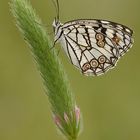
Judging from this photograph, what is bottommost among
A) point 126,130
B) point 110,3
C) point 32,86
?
point 126,130

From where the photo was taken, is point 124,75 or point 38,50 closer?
point 38,50

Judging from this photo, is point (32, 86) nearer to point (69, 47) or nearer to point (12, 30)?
point (12, 30)

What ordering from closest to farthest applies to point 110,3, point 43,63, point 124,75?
1. point 43,63
2. point 124,75
3. point 110,3

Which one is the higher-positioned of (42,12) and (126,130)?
(42,12)

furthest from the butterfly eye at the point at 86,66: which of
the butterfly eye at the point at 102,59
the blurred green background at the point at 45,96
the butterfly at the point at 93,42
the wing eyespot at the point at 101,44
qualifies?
the blurred green background at the point at 45,96

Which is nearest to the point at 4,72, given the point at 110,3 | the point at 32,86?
the point at 32,86

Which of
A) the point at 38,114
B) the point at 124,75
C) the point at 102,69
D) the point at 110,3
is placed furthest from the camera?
the point at 110,3

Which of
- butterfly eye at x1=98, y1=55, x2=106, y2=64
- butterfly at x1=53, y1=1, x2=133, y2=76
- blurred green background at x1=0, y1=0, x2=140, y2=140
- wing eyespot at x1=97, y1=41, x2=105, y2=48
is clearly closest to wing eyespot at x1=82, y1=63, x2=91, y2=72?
butterfly at x1=53, y1=1, x2=133, y2=76

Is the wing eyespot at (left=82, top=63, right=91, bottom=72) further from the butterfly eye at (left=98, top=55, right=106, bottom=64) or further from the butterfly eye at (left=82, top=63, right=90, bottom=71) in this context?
the butterfly eye at (left=98, top=55, right=106, bottom=64)
